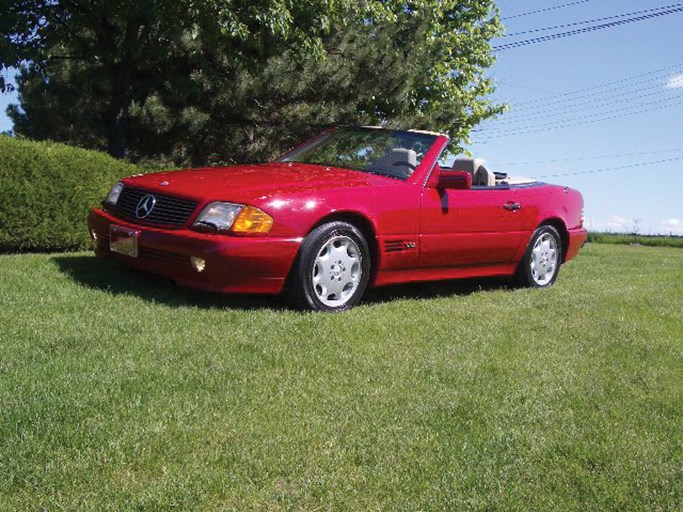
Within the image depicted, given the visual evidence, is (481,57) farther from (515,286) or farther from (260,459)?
(260,459)

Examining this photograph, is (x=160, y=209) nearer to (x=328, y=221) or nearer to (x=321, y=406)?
(x=328, y=221)

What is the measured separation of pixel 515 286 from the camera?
7.64 metres

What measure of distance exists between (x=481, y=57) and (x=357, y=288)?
24.3 meters

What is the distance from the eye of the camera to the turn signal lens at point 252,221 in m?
5.23

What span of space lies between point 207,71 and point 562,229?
25.6 feet

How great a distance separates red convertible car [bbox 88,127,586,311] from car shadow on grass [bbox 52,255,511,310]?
0.20 m

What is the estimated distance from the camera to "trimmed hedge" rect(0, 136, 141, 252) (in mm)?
8250

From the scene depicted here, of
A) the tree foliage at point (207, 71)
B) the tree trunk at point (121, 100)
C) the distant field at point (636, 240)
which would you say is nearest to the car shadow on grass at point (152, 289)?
the tree foliage at point (207, 71)

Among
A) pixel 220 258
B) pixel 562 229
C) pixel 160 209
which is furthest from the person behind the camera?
pixel 562 229

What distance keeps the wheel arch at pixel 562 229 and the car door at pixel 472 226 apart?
1.71ft

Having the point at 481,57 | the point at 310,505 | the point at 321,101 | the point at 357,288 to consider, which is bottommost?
the point at 310,505

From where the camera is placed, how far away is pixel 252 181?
565 centimetres

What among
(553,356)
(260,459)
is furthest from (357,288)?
(260,459)

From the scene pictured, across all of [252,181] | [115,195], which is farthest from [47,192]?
[252,181]
